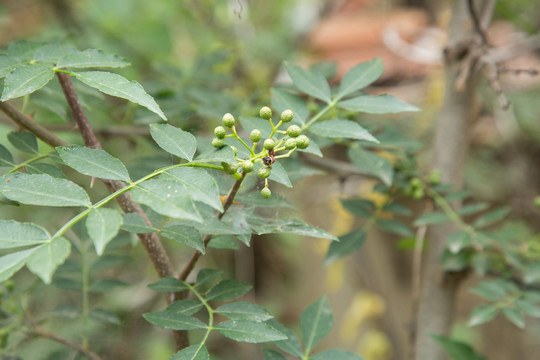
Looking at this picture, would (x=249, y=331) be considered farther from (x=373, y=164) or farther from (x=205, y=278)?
(x=373, y=164)

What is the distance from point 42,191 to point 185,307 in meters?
0.23

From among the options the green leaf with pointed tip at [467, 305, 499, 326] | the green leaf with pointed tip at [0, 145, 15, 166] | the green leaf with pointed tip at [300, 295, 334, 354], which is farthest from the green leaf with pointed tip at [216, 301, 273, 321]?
the green leaf with pointed tip at [467, 305, 499, 326]

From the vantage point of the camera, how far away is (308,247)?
7.85 ft

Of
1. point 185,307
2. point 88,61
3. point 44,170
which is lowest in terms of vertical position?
point 185,307

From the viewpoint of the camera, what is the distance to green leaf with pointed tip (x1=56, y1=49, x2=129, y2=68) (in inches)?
22.7

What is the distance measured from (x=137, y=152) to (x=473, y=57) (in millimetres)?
928

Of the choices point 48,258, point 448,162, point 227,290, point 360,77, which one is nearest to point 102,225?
point 48,258

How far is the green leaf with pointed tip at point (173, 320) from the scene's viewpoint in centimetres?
A: 57

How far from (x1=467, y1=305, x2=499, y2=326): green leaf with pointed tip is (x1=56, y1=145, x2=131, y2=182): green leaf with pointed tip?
667 mm

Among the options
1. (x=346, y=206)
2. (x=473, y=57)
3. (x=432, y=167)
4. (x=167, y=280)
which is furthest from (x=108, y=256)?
(x=473, y=57)

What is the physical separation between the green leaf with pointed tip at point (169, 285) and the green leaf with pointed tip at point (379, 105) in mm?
343

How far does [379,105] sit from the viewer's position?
69 cm

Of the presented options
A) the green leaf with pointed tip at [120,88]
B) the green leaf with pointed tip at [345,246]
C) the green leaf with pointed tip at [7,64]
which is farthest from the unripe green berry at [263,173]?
the green leaf with pointed tip at [345,246]

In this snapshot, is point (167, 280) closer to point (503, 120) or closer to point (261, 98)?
point (261, 98)
